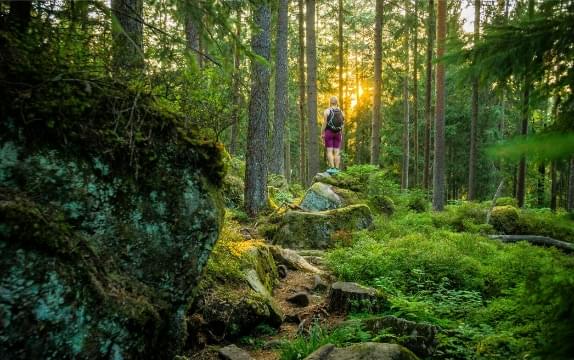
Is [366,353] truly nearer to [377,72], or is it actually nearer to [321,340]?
[321,340]

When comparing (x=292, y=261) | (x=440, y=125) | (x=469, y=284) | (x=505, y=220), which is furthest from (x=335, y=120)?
(x=469, y=284)

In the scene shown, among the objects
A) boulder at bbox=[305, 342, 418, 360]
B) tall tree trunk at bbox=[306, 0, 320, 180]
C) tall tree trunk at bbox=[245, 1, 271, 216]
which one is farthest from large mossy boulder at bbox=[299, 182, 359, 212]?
boulder at bbox=[305, 342, 418, 360]

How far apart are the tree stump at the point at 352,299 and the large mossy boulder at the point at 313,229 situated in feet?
11.9

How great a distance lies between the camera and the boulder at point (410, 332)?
405cm

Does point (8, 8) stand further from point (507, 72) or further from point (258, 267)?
point (258, 267)

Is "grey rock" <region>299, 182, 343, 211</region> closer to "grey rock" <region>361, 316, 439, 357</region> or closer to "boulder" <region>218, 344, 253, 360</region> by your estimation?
"grey rock" <region>361, 316, 439, 357</region>

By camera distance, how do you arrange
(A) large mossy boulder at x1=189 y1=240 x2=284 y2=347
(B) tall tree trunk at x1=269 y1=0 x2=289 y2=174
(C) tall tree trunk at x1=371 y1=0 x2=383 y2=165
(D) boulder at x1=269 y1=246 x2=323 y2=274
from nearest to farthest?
(A) large mossy boulder at x1=189 y1=240 x2=284 y2=347, (D) boulder at x1=269 y1=246 x2=323 y2=274, (B) tall tree trunk at x1=269 y1=0 x2=289 y2=174, (C) tall tree trunk at x1=371 y1=0 x2=383 y2=165

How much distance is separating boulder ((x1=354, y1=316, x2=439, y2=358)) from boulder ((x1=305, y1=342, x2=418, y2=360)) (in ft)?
1.53

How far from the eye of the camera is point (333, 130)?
1334 centimetres

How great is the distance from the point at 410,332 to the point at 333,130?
9.62 meters

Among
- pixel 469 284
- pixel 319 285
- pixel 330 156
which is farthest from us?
pixel 330 156

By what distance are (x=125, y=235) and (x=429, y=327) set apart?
3081 millimetres

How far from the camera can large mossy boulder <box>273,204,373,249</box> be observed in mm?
9578

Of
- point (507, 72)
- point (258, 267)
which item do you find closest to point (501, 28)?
point (507, 72)
